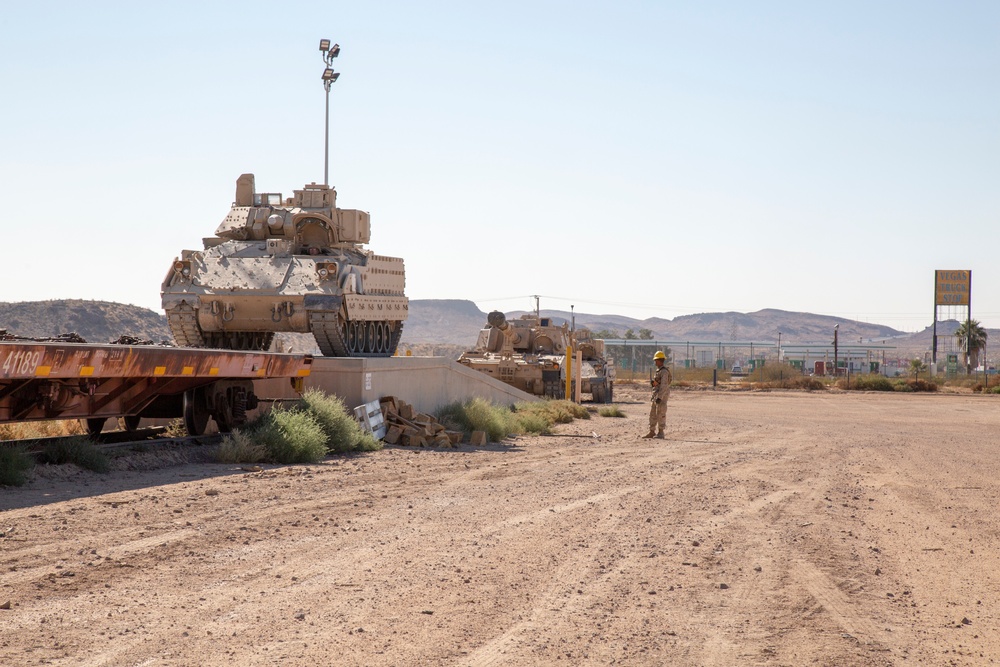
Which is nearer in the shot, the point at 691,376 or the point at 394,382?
the point at 394,382

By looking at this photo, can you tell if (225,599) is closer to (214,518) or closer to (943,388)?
(214,518)

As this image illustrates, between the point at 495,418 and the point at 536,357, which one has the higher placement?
the point at 536,357

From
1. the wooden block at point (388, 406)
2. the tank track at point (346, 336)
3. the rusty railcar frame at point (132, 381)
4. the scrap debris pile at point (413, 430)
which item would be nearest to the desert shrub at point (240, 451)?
the rusty railcar frame at point (132, 381)

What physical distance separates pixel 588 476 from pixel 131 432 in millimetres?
5432

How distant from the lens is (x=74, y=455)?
1088 cm

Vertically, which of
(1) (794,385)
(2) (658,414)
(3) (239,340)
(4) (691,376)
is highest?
(3) (239,340)

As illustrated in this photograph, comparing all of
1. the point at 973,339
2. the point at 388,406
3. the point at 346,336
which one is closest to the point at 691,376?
the point at 973,339

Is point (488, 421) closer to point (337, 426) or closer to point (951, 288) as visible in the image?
point (337, 426)

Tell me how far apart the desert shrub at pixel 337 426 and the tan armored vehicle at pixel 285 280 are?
293 centimetres

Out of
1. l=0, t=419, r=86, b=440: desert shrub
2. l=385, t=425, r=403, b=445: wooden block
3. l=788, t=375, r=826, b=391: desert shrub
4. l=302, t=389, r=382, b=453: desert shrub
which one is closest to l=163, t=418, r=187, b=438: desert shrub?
l=0, t=419, r=86, b=440: desert shrub

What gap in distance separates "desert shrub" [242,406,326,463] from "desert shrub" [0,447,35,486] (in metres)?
3.21

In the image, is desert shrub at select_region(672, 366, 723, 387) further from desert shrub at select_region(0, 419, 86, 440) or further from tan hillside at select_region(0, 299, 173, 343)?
desert shrub at select_region(0, 419, 86, 440)

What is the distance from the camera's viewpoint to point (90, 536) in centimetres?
761

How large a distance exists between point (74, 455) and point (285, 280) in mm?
7706
